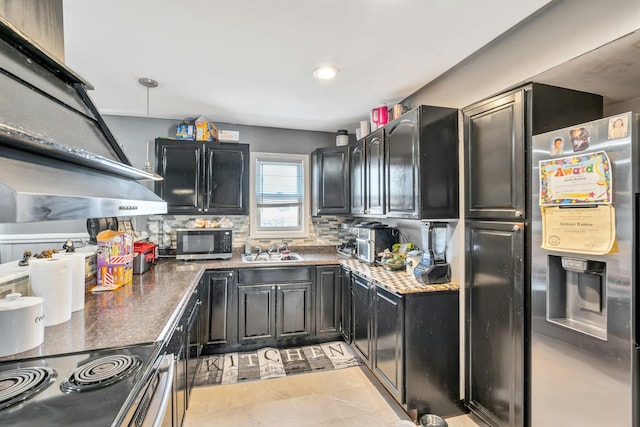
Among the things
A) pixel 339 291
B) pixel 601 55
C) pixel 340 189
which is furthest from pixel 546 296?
pixel 340 189

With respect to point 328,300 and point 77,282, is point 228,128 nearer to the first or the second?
point 328,300

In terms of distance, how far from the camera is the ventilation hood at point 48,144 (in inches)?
29.0

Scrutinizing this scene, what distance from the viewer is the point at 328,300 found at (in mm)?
3264

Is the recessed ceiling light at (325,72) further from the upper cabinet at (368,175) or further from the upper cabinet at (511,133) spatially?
the upper cabinet at (511,133)

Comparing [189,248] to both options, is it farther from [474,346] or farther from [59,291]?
[474,346]

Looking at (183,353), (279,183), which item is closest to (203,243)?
(279,183)

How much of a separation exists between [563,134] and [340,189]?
2338 mm

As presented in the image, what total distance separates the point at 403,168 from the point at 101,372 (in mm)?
2196

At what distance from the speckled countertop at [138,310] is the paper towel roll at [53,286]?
0.05m

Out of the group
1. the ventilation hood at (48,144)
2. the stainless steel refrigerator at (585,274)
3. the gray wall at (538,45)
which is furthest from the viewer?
the gray wall at (538,45)

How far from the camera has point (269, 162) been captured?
382 centimetres

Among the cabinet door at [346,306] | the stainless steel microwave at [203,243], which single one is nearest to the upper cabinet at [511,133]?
the cabinet door at [346,306]

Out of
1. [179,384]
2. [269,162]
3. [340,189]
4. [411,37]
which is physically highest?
[411,37]

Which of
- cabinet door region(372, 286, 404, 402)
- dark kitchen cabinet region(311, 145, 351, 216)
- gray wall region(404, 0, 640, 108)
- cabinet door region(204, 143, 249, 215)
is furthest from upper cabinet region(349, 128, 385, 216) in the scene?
cabinet door region(204, 143, 249, 215)
